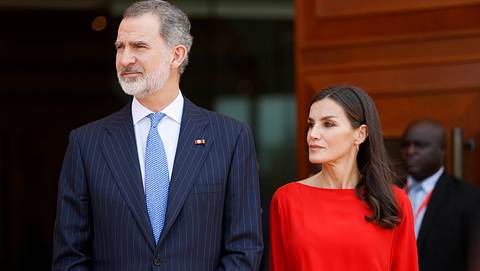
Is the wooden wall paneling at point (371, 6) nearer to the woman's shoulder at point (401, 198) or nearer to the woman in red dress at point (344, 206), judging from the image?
the woman in red dress at point (344, 206)

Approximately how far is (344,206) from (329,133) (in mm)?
312

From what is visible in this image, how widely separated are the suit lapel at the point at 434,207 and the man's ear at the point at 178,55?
6.45ft

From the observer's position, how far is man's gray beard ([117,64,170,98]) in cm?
329

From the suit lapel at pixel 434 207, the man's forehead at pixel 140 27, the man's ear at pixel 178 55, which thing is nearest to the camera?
the man's forehead at pixel 140 27

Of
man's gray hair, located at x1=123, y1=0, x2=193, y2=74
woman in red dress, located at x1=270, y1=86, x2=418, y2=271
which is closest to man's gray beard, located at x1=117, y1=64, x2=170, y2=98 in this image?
man's gray hair, located at x1=123, y1=0, x2=193, y2=74

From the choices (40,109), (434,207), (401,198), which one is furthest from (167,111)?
(40,109)

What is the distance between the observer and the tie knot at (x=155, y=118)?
3348mm

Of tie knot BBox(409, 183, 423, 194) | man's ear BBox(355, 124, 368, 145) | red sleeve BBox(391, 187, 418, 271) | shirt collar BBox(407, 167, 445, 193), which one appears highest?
man's ear BBox(355, 124, 368, 145)

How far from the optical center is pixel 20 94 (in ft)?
30.4

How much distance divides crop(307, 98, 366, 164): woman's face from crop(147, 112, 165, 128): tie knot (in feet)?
2.15

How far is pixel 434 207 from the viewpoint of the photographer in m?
4.80

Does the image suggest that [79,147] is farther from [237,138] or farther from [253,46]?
[253,46]

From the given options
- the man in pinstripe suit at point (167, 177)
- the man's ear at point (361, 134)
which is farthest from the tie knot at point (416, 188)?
the man in pinstripe suit at point (167, 177)

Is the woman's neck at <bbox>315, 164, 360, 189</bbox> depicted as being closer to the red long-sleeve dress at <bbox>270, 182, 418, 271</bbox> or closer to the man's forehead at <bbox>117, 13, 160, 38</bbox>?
the red long-sleeve dress at <bbox>270, 182, 418, 271</bbox>
